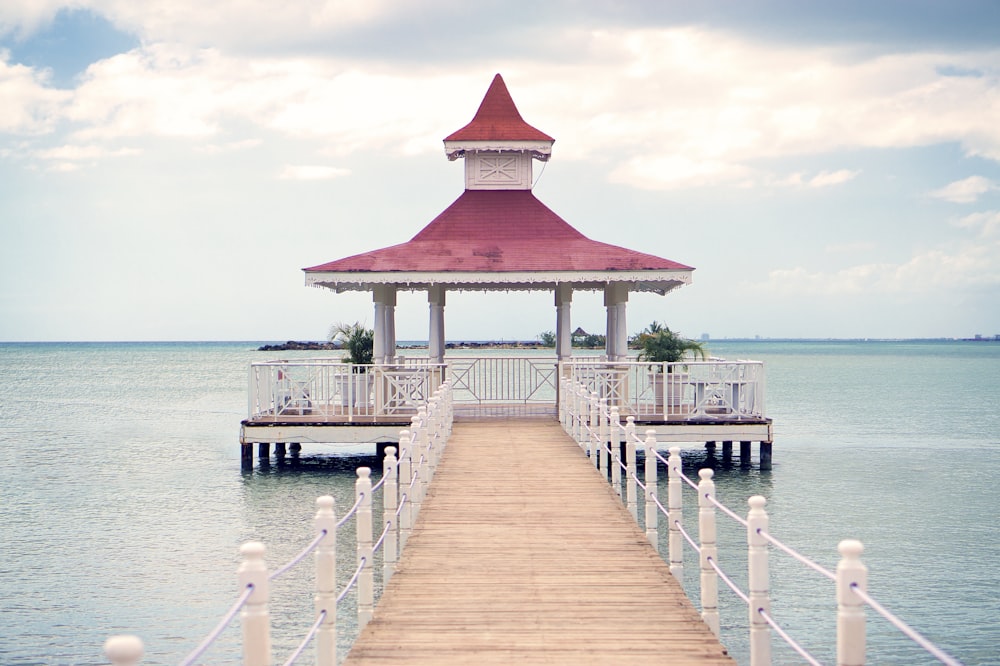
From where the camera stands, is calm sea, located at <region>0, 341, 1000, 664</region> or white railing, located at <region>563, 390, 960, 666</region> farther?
calm sea, located at <region>0, 341, 1000, 664</region>

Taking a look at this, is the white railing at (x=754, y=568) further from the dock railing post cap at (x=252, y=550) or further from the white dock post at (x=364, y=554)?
the dock railing post cap at (x=252, y=550)

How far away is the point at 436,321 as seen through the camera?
22.3 m

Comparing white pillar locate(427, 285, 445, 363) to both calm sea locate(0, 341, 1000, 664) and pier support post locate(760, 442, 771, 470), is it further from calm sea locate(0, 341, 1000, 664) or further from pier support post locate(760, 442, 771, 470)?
pier support post locate(760, 442, 771, 470)

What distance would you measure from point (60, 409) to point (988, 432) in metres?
39.3

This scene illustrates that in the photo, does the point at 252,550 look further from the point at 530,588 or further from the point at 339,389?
the point at 339,389

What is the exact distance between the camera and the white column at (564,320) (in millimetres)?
21500

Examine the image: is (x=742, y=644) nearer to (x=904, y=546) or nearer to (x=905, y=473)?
(x=904, y=546)

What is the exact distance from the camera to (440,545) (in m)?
9.66

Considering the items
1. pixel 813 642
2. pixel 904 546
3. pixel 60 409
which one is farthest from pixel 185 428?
pixel 813 642

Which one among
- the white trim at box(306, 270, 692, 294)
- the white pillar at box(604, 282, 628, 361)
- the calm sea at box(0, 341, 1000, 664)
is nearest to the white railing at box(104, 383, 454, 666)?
the calm sea at box(0, 341, 1000, 664)

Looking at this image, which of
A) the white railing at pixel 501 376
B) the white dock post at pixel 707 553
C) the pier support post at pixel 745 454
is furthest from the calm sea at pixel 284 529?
the white railing at pixel 501 376

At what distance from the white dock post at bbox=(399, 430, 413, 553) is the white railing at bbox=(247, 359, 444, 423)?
8.62 m

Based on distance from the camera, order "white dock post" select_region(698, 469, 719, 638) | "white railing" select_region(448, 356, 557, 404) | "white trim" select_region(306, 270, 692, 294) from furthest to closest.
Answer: "white trim" select_region(306, 270, 692, 294), "white railing" select_region(448, 356, 557, 404), "white dock post" select_region(698, 469, 719, 638)

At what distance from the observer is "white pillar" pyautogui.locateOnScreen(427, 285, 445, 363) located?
22042 mm
